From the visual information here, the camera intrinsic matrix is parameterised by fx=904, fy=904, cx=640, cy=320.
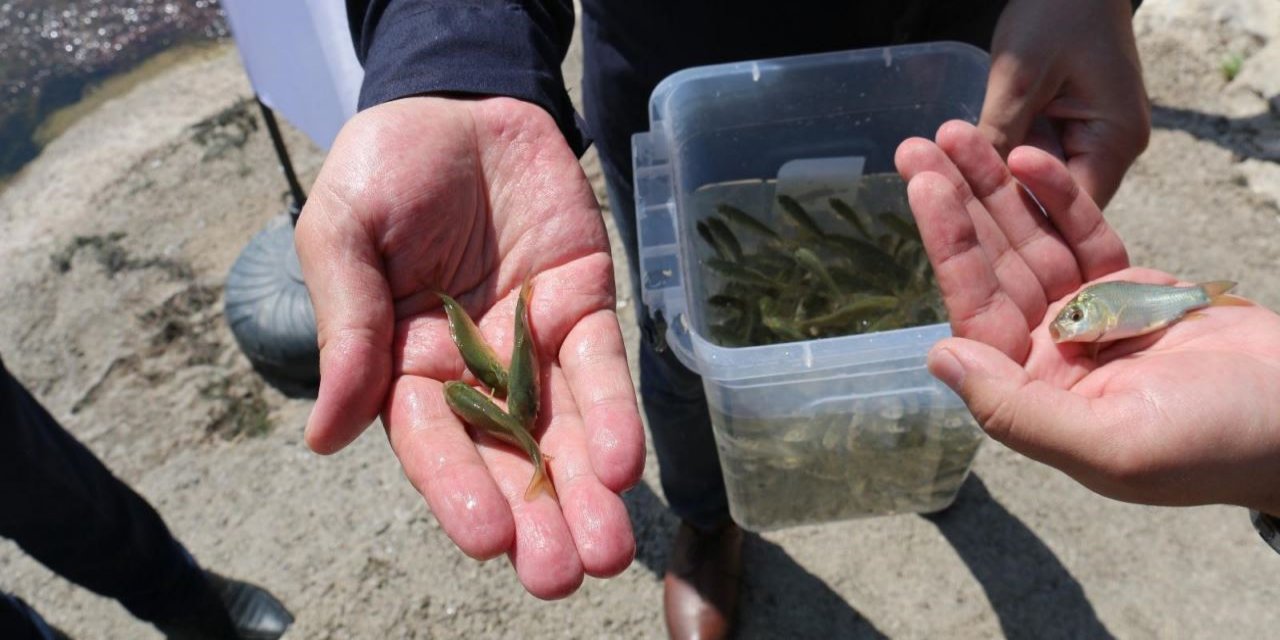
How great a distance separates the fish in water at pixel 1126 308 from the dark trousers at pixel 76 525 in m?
2.58

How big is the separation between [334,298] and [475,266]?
369mm

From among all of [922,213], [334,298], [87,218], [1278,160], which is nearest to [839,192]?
[922,213]

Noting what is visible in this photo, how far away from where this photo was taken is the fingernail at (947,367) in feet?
5.23

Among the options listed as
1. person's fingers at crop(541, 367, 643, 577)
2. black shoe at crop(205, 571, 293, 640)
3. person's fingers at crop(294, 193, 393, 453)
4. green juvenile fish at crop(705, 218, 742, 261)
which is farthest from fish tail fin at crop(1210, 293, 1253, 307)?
black shoe at crop(205, 571, 293, 640)

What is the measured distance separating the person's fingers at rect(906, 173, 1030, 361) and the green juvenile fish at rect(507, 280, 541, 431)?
833mm

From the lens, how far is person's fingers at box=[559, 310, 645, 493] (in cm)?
162

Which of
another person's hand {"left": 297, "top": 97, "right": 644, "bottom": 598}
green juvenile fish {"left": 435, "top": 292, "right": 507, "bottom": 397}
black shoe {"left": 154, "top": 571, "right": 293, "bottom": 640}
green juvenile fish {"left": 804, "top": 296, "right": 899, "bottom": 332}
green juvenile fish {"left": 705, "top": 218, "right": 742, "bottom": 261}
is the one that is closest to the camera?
another person's hand {"left": 297, "top": 97, "right": 644, "bottom": 598}

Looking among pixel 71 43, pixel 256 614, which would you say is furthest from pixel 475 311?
pixel 71 43

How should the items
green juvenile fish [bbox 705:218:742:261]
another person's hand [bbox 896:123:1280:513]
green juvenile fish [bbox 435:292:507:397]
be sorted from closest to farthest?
another person's hand [bbox 896:123:1280:513], green juvenile fish [bbox 435:292:507:397], green juvenile fish [bbox 705:218:742:261]

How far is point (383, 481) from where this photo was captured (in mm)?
3398

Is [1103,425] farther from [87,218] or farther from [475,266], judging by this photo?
[87,218]

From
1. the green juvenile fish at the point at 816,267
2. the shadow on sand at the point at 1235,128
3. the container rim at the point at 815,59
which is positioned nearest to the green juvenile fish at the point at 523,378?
the container rim at the point at 815,59

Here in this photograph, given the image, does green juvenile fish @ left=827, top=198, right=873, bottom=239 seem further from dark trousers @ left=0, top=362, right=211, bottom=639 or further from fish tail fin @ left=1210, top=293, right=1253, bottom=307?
dark trousers @ left=0, top=362, right=211, bottom=639

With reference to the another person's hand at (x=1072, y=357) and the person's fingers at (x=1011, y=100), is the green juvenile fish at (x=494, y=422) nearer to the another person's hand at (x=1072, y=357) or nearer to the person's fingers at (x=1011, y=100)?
the another person's hand at (x=1072, y=357)
